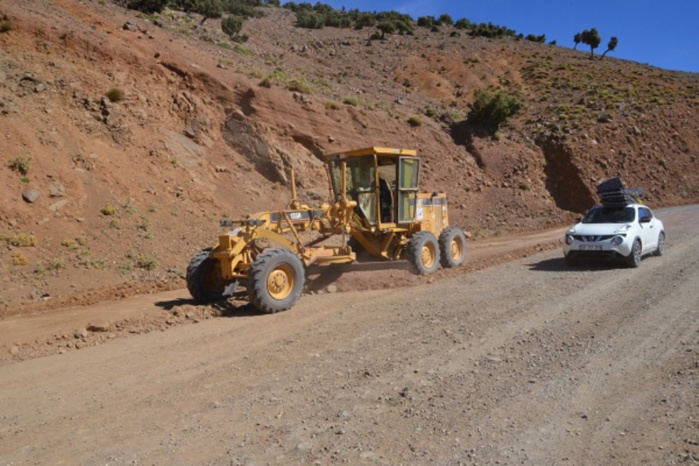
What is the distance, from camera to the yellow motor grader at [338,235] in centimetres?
1032

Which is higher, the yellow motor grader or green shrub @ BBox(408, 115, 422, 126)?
green shrub @ BBox(408, 115, 422, 126)

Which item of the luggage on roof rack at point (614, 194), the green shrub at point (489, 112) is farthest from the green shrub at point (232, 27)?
the luggage on roof rack at point (614, 194)

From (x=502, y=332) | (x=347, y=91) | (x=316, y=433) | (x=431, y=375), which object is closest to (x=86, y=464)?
(x=316, y=433)

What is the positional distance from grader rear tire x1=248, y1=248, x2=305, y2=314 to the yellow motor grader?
0.06 feet

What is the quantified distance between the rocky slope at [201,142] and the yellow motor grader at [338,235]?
4.41 metres

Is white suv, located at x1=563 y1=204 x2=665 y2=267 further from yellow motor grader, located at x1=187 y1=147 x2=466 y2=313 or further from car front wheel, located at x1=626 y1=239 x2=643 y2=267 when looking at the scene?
yellow motor grader, located at x1=187 y1=147 x2=466 y2=313

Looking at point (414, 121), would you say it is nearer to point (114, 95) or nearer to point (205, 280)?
point (114, 95)

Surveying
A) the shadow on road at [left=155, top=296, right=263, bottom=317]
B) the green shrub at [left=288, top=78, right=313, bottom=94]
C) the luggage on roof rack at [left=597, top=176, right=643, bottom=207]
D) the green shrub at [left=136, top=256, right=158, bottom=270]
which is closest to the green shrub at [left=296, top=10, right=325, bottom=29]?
the green shrub at [left=288, top=78, right=313, bottom=94]

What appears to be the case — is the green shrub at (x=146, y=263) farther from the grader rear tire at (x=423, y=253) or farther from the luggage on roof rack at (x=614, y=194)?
the luggage on roof rack at (x=614, y=194)

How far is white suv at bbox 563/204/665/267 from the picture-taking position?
13008mm

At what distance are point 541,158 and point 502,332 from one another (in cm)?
3000

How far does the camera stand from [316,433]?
16.7 feet

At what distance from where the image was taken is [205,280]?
35.9ft

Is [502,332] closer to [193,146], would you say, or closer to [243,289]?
[243,289]
